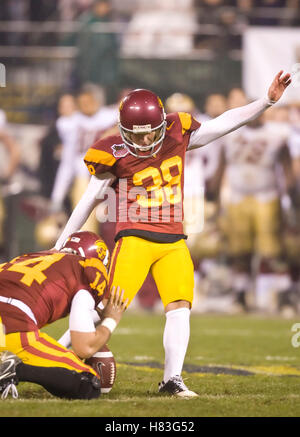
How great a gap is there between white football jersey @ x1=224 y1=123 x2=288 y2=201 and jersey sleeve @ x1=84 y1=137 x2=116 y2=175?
19.1ft

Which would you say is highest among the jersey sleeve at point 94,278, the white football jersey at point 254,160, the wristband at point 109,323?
the white football jersey at point 254,160

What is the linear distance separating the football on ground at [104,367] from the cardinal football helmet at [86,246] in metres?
0.49

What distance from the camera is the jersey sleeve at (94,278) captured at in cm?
428

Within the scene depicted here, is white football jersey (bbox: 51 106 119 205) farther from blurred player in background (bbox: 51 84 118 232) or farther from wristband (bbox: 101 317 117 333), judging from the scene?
wristband (bbox: 101 317 117 333)

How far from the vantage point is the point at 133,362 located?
5961 mm

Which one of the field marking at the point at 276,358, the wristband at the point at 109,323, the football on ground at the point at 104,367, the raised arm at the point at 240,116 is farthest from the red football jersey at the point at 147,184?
the field marking at the point at 276,358

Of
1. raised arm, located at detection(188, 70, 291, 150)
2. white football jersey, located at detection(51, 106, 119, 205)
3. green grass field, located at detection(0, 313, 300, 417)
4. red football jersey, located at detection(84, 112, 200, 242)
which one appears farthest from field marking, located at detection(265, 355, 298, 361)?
white football jersey, located at detection(51, 106, 119, 205)

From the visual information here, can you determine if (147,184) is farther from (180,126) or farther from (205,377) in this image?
(205,377)

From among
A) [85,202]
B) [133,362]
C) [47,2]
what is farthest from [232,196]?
[85,202]

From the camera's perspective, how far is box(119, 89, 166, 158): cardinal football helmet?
14.6 ft

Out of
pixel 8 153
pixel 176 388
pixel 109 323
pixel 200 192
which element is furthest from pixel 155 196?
pixel 8 153

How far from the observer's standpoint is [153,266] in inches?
182

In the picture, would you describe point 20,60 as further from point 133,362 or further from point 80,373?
point 80,373

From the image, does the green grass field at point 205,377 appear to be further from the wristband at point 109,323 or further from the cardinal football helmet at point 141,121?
the cardinal football helmet at point 141,121
